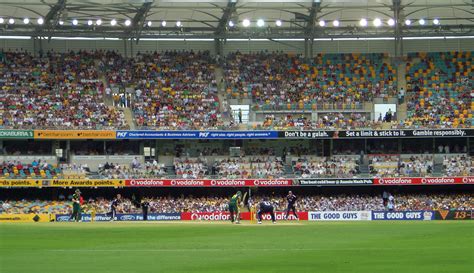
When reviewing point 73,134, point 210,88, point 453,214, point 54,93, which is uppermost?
point 210,88

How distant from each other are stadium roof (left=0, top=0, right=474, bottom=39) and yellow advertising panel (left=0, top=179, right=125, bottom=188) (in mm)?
12079

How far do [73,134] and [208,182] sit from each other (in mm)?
10199

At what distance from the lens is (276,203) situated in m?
58.3

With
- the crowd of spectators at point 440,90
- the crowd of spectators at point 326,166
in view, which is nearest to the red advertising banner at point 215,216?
the crowd of spectators at point 326,166

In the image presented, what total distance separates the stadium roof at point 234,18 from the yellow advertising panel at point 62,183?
12.1 m

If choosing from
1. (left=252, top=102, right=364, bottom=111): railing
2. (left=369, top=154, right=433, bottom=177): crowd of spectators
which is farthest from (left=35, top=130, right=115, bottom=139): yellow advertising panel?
(left=369, top=154, right=433, bottom=177): crowd of spectators

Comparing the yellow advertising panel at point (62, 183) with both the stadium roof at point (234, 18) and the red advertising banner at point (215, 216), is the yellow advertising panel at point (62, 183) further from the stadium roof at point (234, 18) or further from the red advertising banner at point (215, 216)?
the stadium roof at point (234, 18)

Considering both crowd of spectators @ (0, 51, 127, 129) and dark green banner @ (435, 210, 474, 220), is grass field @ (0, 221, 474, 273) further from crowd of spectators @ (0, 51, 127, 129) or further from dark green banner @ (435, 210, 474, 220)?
crowd of spectators @ (0, 51, 127, 129)

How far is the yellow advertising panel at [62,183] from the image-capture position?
57656 mm

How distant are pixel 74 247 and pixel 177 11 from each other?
4575 centimetres

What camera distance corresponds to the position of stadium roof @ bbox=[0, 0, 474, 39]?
60844 mm

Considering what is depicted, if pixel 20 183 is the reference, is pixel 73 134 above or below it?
above

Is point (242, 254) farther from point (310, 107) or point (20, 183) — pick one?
point (310, 107)

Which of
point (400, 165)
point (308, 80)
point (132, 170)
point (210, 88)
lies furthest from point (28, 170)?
point (400, 165)
